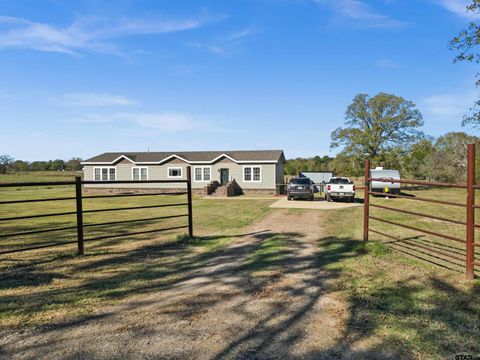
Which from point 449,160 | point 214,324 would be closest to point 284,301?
point 214,324

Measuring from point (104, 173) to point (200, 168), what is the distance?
464 inches

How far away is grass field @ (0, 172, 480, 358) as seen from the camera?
3.70 m

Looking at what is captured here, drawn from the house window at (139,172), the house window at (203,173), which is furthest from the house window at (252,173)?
the house window at (139,172)

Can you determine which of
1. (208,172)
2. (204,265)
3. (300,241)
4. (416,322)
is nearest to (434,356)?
(416,322)

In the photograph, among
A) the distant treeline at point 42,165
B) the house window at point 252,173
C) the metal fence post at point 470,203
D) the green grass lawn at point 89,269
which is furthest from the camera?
the distant treeline at point 42,165

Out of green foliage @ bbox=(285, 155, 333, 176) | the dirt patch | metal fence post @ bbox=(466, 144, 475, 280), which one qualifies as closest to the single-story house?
green foliage @ bbox=(285, 155, 333, 176)

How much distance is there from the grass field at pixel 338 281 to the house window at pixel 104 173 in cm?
2736

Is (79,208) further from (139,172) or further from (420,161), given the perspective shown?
(420,161)

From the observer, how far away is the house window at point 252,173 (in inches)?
1267

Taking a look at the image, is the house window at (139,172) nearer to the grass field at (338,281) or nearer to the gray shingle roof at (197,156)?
the gray shingle roof at (197,156)

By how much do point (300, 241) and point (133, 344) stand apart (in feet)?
20.6

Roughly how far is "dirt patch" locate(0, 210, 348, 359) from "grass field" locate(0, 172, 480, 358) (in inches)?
12.8

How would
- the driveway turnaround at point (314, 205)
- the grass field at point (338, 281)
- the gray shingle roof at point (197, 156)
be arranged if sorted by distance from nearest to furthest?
the grass field at point (338, 281), the driveway turnaround at point (314, 205), the gray shingle roof at point (197, 156)

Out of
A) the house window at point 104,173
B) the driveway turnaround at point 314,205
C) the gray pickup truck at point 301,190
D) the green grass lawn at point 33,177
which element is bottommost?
the driveway turnaround at point 314,205
